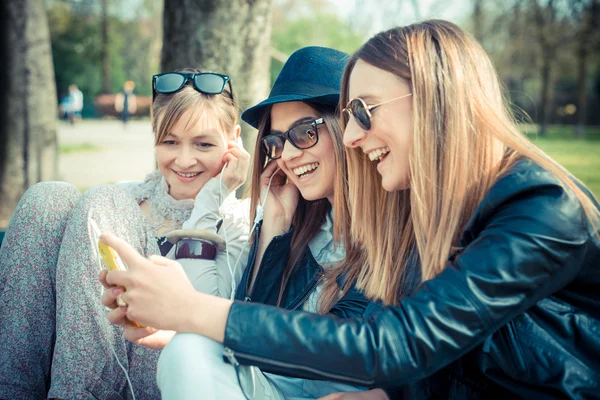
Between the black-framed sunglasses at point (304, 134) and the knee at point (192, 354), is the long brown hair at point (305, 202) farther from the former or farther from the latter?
the knee at point (192, 354)

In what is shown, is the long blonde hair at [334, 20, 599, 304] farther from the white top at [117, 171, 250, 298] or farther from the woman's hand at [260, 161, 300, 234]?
the white top at [117, 171, 250, 298]

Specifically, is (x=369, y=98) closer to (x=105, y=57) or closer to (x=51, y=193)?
(x=51, y=193)

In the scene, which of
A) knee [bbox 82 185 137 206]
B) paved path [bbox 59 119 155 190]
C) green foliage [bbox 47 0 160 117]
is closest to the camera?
knee [bbox 82 185 137 206]

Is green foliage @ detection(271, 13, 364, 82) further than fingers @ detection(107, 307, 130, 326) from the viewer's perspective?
Yes

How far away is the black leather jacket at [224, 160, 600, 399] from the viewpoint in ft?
5.08

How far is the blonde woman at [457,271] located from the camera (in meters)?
1.56

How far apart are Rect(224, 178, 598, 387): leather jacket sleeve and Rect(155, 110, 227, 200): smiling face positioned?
1868 millimetres

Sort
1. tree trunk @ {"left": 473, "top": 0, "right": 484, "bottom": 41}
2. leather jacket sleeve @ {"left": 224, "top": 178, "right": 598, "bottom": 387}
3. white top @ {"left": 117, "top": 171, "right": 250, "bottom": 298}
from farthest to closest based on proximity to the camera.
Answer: tree trunk @ {"left": 473, "top": 0, "right": 484, "bottom": 41}, white top @ {"left": 117, "top": 171, "right": 250, "bottom": 298}, leather jacket sleeve @ {"left": 224, "top": 178, "right": 598, "bottom": 387}

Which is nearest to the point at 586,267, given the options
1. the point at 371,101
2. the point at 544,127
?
the point at 371,101

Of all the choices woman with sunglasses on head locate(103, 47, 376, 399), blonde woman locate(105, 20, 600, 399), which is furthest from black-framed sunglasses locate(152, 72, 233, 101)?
blonde woman locate(105, 20, 600, 399)

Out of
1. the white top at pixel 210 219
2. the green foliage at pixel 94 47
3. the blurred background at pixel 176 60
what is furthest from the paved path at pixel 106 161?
the green foliage at pixel 94 47

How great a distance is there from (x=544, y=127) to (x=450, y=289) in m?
34.6

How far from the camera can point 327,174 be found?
2.79 m

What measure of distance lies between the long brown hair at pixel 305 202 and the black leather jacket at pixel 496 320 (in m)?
1.05
